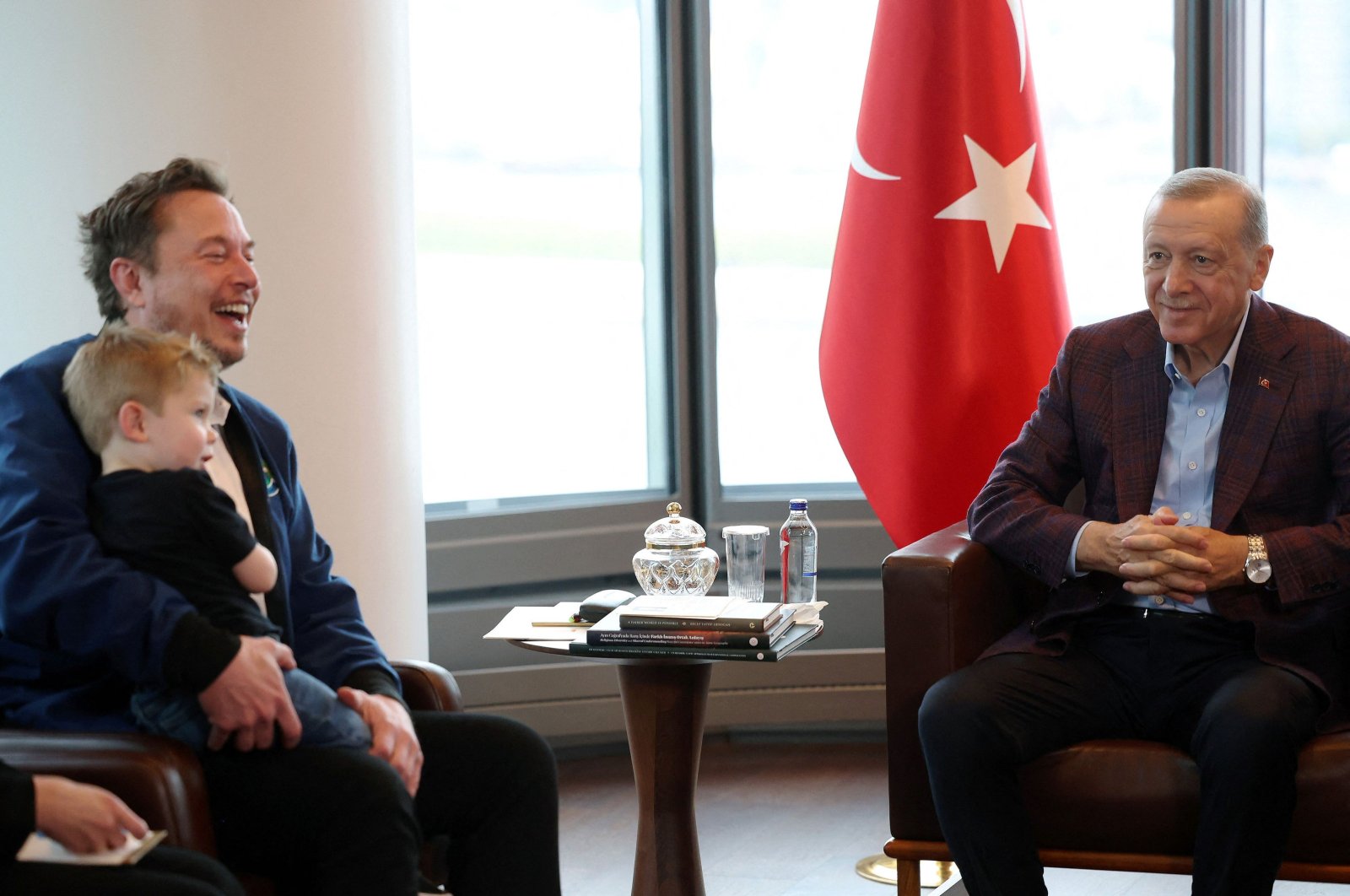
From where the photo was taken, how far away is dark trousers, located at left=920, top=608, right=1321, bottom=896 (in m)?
2.19

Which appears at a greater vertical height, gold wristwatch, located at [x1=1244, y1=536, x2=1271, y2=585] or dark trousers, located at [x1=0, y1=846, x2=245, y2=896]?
gold wristwatch, located at [x1=1244, y1=536, x2=1271, y2=585]

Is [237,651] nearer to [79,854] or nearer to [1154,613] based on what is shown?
[79,854]

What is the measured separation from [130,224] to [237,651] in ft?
2.38

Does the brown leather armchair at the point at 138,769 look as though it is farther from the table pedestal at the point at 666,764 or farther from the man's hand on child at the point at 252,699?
the table pedestal at the point at 666,764

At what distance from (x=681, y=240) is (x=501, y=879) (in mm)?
2543

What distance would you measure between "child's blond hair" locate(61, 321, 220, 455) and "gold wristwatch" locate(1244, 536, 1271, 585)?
1.69 m

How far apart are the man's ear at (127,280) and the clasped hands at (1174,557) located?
5.42 feet

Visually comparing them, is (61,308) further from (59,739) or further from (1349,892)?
(1349,892)

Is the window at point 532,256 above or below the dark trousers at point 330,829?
above

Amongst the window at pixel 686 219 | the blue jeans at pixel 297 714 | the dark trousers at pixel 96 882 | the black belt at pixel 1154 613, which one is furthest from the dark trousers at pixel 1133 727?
the window at pixel 686 219

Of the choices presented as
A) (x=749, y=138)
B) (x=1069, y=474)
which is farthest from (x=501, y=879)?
(x=749, y=138)

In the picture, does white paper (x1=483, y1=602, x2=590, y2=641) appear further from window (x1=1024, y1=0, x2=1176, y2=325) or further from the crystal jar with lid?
window (x1=1024, y1=0, x2=1176, y2=325)

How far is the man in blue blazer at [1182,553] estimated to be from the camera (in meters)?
2.34

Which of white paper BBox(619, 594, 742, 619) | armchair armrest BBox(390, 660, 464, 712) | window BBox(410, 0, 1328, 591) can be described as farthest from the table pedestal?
window BBox(410, 0, 1328, 591)
